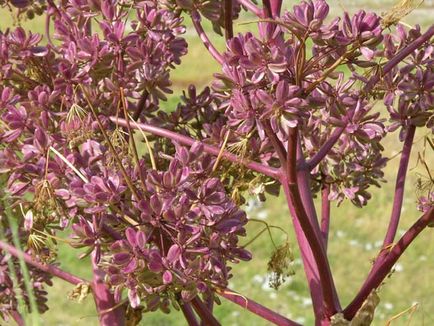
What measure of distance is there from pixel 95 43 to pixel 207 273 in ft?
2.01

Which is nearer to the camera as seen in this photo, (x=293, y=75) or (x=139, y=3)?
(x=293, y=75)

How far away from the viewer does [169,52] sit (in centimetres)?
246

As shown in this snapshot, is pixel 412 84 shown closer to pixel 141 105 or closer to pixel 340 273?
pixel 141 105

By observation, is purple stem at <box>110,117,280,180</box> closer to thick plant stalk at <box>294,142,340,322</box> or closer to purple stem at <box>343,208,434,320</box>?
thick plant stalk at <box>294,142,340,322</box>

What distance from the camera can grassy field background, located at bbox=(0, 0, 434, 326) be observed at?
8.34 m

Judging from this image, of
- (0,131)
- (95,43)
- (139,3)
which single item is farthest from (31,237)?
(139,3)

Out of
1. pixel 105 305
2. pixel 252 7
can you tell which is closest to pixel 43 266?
pixel 105 305

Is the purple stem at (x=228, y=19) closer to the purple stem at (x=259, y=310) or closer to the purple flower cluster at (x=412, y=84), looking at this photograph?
the purple flower cluster at (x=412, y=84)

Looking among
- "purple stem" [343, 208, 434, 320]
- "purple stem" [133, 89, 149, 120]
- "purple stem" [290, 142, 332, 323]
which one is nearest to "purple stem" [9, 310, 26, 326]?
"purple stem" [133, 89, 149, 120]

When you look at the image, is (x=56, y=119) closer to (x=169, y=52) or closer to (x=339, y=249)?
(x=169, y=52)

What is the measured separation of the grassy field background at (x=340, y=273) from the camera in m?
8.34

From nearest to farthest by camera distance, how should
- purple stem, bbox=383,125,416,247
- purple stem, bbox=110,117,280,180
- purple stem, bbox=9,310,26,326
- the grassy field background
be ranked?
purple stem, bbox=110,117,280,180 < purple stem, bbox=383,125,416,247 < purple stem, bbox=9,310,26,326 < the grassy field background

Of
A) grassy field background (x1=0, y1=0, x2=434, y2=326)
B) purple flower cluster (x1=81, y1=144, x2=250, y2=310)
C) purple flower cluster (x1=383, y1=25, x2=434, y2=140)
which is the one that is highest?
grassy field background (x1=0, y1=0, x2=434, y2=326)

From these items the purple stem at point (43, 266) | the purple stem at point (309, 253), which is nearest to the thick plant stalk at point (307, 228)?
the purple stem at point (309, 253)
